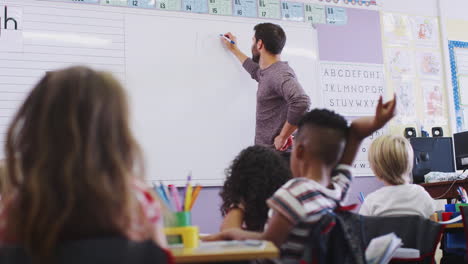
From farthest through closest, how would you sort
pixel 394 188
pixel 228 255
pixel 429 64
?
pixel 429 64, pixel 394 188, pixel 228 255

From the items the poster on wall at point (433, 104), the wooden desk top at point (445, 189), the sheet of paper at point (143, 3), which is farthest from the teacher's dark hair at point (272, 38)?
the poster on wall at point (433, 104)

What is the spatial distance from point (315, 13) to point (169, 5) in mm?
1166

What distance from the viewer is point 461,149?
4.22 meters

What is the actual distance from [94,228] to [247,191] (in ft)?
3.32

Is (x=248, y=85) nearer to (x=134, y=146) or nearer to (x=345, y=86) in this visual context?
(x=345, y=86)

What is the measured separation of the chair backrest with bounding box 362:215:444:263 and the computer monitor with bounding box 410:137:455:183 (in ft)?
7.43

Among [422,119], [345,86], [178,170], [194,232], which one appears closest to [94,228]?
[194,232]

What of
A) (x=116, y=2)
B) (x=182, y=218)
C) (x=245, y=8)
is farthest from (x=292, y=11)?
(x=182, y=218)

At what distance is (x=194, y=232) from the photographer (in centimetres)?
134

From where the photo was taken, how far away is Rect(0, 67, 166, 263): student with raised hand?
3.02 feet

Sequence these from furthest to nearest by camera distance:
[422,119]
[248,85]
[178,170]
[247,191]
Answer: [422,119], [248,85], [178,170], [247,191]

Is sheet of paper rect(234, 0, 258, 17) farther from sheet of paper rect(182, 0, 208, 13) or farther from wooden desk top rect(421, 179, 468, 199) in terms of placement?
wooden desk top rect(421, 179, 468, 199)

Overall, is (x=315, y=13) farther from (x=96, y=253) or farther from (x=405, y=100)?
(x=96, y=253)

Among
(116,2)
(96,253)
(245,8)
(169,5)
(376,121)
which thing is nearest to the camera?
(96,253)
